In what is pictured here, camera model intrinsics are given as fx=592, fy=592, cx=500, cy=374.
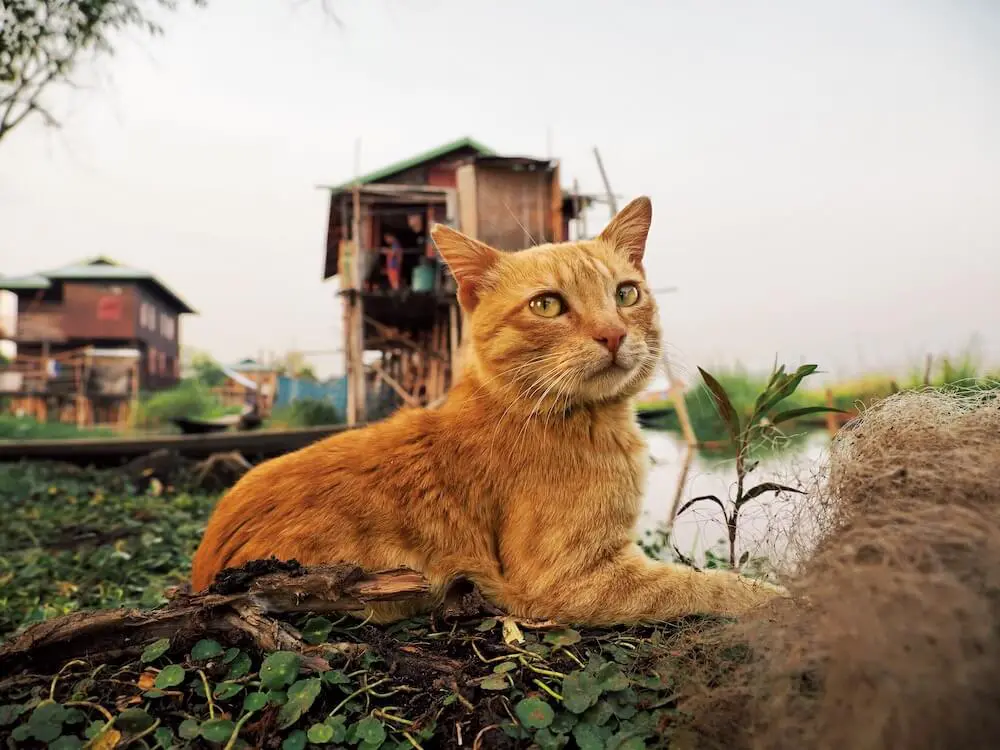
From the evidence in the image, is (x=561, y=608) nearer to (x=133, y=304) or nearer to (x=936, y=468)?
(x=936, y=468)

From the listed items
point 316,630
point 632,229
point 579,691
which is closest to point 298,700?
point 316,630

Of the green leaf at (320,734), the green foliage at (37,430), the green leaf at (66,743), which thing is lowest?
the green foliage at (37,430)

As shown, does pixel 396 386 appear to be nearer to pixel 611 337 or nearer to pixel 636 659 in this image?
pixel 611 337

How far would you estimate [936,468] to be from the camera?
1202 mm

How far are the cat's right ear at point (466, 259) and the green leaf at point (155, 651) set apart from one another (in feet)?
4.52

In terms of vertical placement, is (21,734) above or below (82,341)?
below

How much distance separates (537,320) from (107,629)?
1.53 meters

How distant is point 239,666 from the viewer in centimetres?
154

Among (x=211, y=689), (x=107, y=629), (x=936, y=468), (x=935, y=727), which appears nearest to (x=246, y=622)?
(x=211, y=689)

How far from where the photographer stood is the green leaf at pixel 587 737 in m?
1.26

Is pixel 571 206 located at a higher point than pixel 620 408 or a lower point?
higher

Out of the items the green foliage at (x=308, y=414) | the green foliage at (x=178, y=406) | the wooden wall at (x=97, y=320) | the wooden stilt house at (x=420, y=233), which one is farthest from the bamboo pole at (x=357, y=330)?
the wooden wall at (x=97, y=320)

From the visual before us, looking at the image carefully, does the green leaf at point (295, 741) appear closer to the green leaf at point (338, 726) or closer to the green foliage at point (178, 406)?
the green leaf at point (338, 726)

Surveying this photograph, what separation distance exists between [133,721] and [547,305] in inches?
61.6
